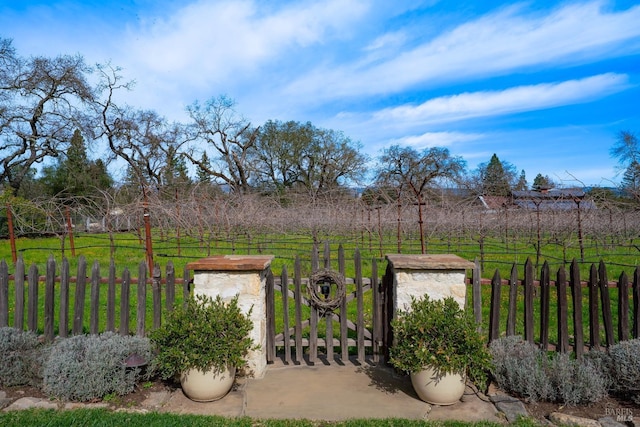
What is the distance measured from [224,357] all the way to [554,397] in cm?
271

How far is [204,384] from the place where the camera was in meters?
3.25

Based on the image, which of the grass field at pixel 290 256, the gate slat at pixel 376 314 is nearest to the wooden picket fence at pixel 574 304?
the gate slat at pixel 376 314

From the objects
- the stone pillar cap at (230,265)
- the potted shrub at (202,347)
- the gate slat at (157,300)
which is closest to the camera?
the potted shrub at (202,347)

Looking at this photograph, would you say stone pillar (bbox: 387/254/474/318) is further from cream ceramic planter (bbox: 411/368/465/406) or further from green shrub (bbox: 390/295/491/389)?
cream ceramic planter (bbox: 411/368/465/406)

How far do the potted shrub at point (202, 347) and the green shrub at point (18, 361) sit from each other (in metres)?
1.18

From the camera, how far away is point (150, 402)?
129 inches

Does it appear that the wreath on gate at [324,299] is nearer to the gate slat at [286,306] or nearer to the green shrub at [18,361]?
the gate slat at [286,306]

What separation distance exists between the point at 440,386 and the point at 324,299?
1.39 m

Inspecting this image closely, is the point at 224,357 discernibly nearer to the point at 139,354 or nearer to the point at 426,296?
the point at 139,354

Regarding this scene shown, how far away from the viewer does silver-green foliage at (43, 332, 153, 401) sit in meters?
3.25

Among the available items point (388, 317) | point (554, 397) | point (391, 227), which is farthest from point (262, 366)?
point (391, 227)

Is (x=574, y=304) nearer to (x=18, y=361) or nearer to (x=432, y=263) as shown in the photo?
(x=432, y=263)

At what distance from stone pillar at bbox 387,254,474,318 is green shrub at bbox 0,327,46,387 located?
3349 millimetres

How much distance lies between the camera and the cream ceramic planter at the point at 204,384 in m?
3.24
